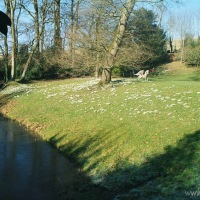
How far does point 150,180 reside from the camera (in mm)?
10555

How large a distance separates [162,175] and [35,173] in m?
5.11

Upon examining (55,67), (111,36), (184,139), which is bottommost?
(184,139)

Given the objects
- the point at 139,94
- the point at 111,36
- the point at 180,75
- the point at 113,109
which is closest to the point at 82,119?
the point at 113,109

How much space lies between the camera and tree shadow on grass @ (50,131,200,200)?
950 centimetres

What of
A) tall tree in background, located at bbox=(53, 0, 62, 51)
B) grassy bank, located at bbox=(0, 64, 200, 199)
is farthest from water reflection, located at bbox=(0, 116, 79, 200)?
tall tree in background, located at bbox=(53, 0, 62, 51)

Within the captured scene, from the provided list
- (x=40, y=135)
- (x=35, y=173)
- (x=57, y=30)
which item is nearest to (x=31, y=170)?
(x=35, y=173)

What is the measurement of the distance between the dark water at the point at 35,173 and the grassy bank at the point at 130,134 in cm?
74

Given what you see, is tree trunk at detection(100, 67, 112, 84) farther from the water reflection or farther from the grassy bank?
the water reflection

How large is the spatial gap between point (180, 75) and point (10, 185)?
4767cm

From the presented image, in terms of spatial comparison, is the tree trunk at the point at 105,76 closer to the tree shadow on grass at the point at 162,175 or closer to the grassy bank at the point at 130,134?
the grassy bank at the point at 130,134

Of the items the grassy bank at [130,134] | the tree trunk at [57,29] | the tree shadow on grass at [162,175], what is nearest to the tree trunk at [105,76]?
the grassy bank at [130,134]

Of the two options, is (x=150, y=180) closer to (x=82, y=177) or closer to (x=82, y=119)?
(x=82, y=177)

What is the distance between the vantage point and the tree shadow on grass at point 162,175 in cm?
950

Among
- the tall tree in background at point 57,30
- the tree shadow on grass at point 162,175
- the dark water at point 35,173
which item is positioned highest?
the tall tree in background at point 57,30
